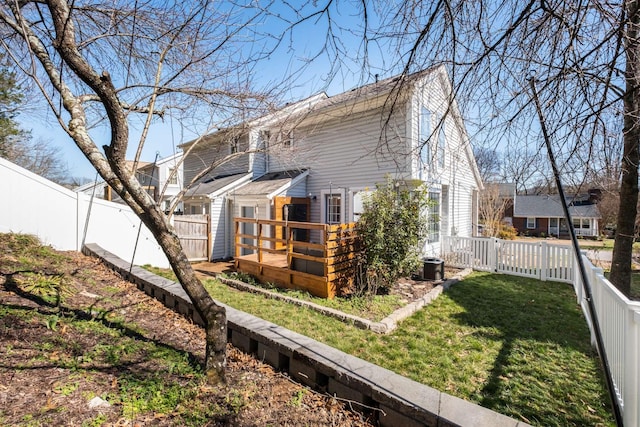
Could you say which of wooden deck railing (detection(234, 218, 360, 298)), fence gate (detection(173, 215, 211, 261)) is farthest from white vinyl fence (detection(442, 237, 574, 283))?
fence gate (detection(173, 215, 211, 261))

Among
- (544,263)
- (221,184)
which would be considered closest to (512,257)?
(544,263)

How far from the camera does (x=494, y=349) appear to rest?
4.08 metres

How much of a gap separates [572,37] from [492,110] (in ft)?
2.17

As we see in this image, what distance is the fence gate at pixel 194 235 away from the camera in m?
10.7

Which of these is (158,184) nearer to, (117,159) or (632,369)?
(117,159)

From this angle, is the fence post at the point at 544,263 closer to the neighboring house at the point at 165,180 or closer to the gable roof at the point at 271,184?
the gable roof at the point at 271,184

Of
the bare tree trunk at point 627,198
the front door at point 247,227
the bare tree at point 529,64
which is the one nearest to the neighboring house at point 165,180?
the front door at point 247,227

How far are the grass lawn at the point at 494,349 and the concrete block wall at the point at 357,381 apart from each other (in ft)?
4.33

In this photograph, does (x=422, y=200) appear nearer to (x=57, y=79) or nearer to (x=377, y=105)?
(x=377, y=105)

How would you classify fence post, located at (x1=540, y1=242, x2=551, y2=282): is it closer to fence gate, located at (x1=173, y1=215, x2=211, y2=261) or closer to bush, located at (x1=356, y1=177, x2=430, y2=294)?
bush, located at (x1=356, y1=177, x2=430, y2=294)

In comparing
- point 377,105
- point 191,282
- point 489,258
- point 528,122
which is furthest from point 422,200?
point 191,282

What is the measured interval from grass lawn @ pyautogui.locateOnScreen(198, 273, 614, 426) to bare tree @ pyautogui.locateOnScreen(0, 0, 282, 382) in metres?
2.29

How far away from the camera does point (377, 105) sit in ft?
28.4

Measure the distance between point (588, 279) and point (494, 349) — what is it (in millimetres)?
1747
